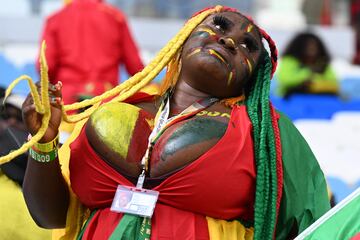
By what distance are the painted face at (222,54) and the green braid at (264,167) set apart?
114 millimetres

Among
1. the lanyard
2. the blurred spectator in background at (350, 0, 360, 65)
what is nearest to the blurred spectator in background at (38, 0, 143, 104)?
the lanyard

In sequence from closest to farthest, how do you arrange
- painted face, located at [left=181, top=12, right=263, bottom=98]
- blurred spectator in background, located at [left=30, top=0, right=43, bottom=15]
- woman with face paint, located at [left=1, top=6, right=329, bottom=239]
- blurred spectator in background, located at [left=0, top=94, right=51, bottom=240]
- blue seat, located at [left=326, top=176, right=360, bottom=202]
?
1. woman with face paint, located at [left=1, top=6, right=329, bottom=239]
2. painted face, located at [left=181, top=12, right=263, bottom=98]
3. blurred spectator in background, located at [left=0, top=94, right=51, bottom=240]
4. blue seat, located at [left=326, top=176, right=360, bottom=202]
5. blurred spectator in background, located at [left=30, top=0, right=43, bottom=15]

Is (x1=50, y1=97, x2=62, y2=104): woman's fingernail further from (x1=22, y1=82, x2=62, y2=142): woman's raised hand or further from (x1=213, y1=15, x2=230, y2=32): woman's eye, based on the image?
(x1=213, y1=15, x2=230, y2=32): woman's eye

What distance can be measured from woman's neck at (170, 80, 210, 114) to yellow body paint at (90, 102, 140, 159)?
0.51ft

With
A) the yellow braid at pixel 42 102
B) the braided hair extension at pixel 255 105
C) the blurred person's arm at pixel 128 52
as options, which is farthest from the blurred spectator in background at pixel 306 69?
the yellow braid at pixel 42 102

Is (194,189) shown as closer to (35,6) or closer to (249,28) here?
(249,28)

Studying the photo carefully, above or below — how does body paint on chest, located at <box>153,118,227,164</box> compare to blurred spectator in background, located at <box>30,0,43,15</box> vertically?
above

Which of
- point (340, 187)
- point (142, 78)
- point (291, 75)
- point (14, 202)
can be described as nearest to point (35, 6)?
point (291, 75)

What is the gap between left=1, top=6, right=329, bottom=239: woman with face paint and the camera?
11.6 feet

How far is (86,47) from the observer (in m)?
7.30

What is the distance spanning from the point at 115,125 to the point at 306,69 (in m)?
5.52

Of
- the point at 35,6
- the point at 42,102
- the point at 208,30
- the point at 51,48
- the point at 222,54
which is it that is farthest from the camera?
the point at 35,6

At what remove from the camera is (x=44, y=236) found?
14.2 feet

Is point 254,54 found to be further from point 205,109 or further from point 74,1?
point 74,1
